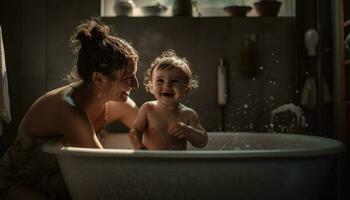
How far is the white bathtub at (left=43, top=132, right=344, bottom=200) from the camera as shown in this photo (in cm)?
125

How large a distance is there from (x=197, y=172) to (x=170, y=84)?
2.24 ft

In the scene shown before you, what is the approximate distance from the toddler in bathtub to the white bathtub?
0.50 metres

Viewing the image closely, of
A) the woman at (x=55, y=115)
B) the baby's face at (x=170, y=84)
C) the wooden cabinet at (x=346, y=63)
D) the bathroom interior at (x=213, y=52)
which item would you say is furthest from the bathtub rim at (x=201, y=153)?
the bathroom interior at (x=213, y=52)

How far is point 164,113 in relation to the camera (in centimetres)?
195

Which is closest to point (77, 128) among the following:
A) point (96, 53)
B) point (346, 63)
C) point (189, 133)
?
point (96, 53)

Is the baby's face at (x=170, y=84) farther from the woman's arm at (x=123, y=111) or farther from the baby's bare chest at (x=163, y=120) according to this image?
the woman's arm at (x=123, y=111)

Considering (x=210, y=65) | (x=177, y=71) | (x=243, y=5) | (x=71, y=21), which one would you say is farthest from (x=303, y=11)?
(x=71, y=21)

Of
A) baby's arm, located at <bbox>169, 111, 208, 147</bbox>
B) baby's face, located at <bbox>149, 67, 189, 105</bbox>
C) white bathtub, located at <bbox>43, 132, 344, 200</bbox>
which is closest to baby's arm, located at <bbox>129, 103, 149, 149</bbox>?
baby's face, located at <bbox>149, 67, 189, 105</bbox>

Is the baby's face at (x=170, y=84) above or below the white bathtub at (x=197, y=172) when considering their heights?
above

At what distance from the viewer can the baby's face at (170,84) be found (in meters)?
1.89

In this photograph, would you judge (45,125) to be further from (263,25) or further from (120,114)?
(263,25)

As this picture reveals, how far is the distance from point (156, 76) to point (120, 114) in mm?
342

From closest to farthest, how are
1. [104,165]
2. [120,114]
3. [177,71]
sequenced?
[104,165]
[177,71]
[120,114]

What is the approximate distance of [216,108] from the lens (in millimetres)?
2709
